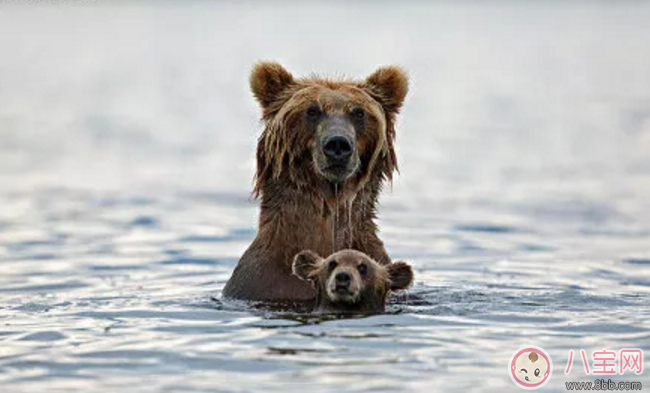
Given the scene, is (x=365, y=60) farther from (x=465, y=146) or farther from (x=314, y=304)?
(x=314, y=304)

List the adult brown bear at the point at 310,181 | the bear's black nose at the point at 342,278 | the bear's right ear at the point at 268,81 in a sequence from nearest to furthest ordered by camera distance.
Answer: the bear's black nose at the point at 342,278
the adult brown bear at the point at 310,181
the bear's right ear at the point at 268,81

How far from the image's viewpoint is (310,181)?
15.8 meters

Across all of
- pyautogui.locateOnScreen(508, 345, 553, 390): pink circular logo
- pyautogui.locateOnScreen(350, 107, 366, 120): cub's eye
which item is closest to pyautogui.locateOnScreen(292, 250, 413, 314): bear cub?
pyautogui.locateOnScreen(350, 107, 366, 120): cub's eye

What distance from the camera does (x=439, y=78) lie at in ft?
186

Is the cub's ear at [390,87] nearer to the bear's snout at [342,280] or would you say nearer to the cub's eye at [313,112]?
the cub's eye at [313,112]

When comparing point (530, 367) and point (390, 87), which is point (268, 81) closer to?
point (390, 87)

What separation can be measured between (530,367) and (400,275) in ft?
10.1

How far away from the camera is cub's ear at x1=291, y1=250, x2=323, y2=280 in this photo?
15.3 m

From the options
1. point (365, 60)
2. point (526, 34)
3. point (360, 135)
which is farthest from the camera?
point (526, 34)

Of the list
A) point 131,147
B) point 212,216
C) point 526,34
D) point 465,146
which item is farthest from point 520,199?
point 526,34

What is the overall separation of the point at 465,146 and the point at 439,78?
20946 millimetres

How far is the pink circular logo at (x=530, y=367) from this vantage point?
1239cm

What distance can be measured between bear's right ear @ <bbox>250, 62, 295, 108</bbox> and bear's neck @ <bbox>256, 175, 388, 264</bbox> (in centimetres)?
87

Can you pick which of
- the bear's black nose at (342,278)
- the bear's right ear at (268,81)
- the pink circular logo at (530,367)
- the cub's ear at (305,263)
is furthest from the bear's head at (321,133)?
the pink circular logo at (530,367)
